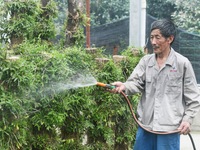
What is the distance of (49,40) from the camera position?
570 cm

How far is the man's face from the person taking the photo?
14.4ft

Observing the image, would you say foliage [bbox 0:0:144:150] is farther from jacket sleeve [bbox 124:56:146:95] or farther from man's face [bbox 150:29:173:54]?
man's face [bbox 150:29:173:54]

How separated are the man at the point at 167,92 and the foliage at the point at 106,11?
4.72 m

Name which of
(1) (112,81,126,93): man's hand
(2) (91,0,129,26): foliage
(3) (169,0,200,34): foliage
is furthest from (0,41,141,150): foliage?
(2) (91,0,129,26): foliage

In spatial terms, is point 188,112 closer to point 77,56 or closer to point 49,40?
point 77,56

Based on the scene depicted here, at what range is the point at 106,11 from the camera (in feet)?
30.4

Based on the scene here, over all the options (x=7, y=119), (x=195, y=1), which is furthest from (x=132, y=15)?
(x=7, y=119)

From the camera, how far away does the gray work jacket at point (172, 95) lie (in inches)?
173

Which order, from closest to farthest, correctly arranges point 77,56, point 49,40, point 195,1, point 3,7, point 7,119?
point 7,119 < point 77,56 < point 3,7 < point 49,40 < point 195,1

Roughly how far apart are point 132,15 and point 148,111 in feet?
14.8

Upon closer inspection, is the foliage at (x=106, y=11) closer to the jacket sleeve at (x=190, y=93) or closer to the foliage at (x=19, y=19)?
the foliage at (x=19, y=19)

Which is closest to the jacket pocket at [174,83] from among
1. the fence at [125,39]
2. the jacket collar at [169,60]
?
the jacket collar at [169,60]

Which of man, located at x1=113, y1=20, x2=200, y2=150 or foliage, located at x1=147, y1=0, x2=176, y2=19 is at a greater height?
foliage, located at x1=147, y1=0, x2=176, y2=19

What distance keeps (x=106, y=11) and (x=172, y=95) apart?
505 centimetres
